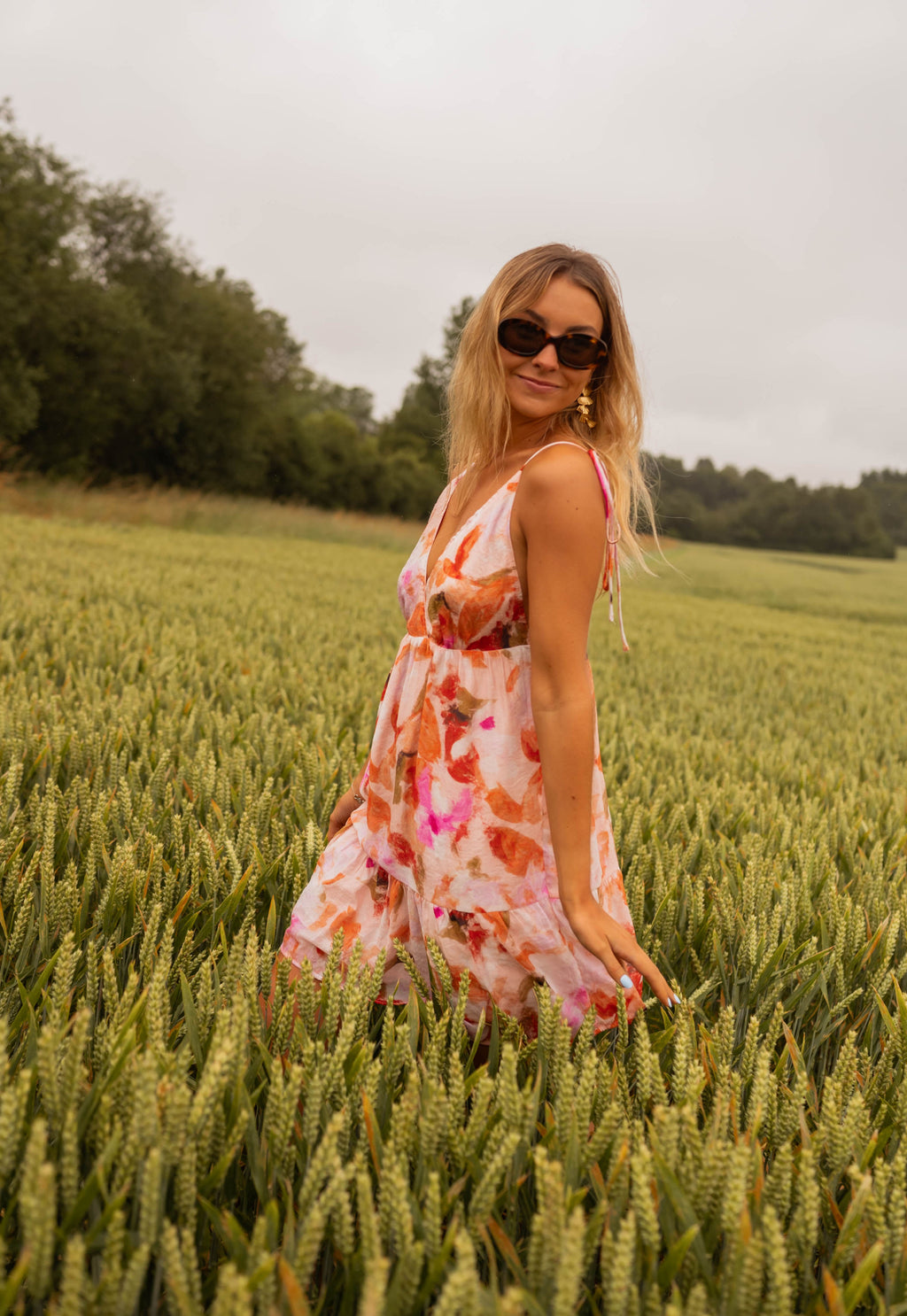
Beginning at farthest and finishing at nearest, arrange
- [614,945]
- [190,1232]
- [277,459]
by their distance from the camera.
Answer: [277,459]
[614,945]
[190,1232]

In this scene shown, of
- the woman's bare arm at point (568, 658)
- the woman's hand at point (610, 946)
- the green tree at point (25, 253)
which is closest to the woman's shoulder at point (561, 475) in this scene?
the woman's bare arm at point (568, 658)

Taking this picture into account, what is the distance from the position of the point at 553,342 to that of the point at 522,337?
6cm

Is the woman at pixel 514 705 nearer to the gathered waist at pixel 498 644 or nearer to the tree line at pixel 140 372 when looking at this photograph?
the gathered waist at pixel 498 644

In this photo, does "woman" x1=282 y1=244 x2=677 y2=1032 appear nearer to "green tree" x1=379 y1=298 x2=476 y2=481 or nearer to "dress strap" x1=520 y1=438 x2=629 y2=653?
"dress strap" x1=520 y1=438 x2=629 y2=653

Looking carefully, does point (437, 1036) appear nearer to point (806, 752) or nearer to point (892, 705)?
point (806, 752)

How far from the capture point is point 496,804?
4.60 feet

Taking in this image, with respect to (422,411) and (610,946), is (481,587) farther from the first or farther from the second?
(422,411)

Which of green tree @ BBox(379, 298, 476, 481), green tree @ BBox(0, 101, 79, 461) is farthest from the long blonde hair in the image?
green tree @ BBox(379, 298, 476, 481)

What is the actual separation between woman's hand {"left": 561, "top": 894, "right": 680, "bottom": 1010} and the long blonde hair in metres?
0.67

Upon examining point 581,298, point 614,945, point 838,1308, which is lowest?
point 838,1308

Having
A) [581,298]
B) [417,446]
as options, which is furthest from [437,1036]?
[417,446]

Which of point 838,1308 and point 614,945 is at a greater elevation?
point 614,945

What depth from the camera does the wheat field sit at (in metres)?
0.86

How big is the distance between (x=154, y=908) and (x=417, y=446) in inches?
1661
